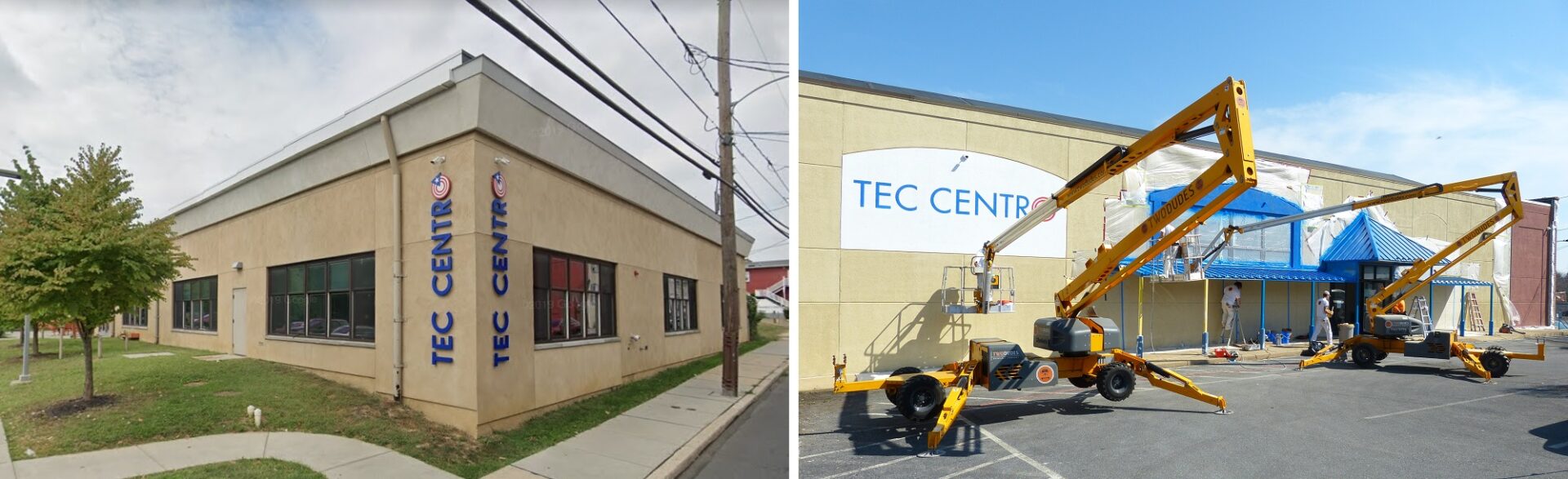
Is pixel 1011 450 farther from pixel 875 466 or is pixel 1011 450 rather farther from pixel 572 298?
pixel 572 298

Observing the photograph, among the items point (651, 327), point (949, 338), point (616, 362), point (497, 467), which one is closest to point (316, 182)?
point (497, 467)

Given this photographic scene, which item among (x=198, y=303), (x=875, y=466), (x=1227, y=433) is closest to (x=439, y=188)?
(x=198, y=303)

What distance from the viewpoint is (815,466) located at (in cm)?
497

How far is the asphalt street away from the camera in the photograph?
4.85m

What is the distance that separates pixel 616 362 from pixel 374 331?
2.34 meters

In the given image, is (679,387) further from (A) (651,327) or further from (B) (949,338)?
(B) (949,338)

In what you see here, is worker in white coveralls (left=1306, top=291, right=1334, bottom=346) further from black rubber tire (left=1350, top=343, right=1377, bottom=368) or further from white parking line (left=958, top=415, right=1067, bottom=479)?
white parking line (left=958, top=415, right=1067, bottom=479)

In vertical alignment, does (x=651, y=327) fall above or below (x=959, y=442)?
above

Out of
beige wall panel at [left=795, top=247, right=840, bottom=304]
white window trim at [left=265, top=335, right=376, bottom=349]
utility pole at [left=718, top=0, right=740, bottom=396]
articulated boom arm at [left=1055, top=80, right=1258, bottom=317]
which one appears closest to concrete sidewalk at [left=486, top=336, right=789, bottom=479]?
utility pole at [left=718, top=0, right=740, bottom=396]

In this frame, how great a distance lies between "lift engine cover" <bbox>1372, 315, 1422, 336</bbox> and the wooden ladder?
31.6 feet

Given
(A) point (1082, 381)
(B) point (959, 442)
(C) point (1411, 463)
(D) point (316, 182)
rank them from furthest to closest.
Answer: (A) point (1082, 381) → (B) point (959, 442) → (C) point (1411, 463) → (D) point (316, 182)

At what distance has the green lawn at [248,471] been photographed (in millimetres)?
2641

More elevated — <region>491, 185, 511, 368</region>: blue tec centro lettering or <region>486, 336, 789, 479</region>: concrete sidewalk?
<region>491, 185, 511, 368</region>: blue tec centro lettering

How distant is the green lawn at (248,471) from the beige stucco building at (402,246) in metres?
0.64
